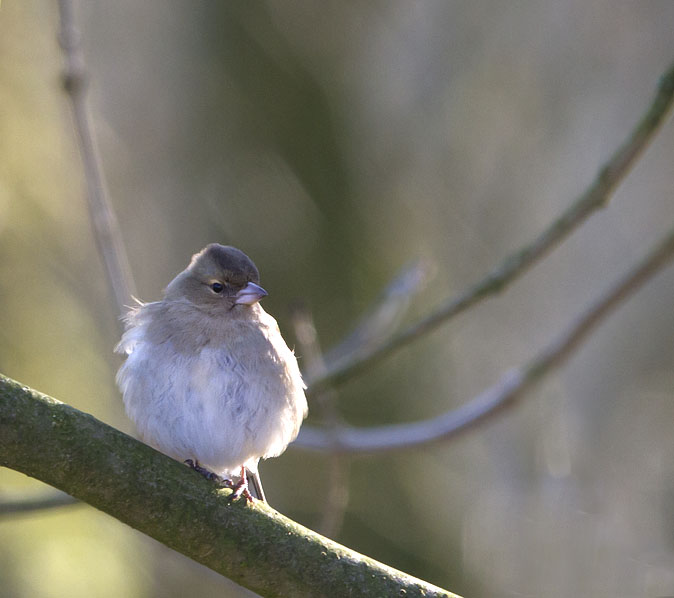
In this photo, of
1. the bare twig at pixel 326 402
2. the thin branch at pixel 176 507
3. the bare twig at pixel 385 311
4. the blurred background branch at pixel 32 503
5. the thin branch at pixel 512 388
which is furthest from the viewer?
the bare twig at pixel 385 311

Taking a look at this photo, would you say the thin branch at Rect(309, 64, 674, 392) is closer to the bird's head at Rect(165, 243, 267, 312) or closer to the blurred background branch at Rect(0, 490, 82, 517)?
the bird's head at Rect(165, 243, 267, 312)

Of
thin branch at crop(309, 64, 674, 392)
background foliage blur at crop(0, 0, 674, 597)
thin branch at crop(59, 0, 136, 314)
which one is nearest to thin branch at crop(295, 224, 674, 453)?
thin branch at crop(309, 64, 674, 392)

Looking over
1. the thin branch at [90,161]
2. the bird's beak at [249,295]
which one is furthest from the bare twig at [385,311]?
the thin branch at [90,161]

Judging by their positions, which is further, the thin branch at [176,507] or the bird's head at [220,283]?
the bird's head at [220,283]

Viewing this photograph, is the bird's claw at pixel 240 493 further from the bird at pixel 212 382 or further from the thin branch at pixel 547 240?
the thin branch at pixel 547 240

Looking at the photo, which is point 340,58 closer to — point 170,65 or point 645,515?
point 170,65

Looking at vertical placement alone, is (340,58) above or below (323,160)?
above

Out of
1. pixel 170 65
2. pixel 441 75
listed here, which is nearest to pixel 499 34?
pixel 441 75
